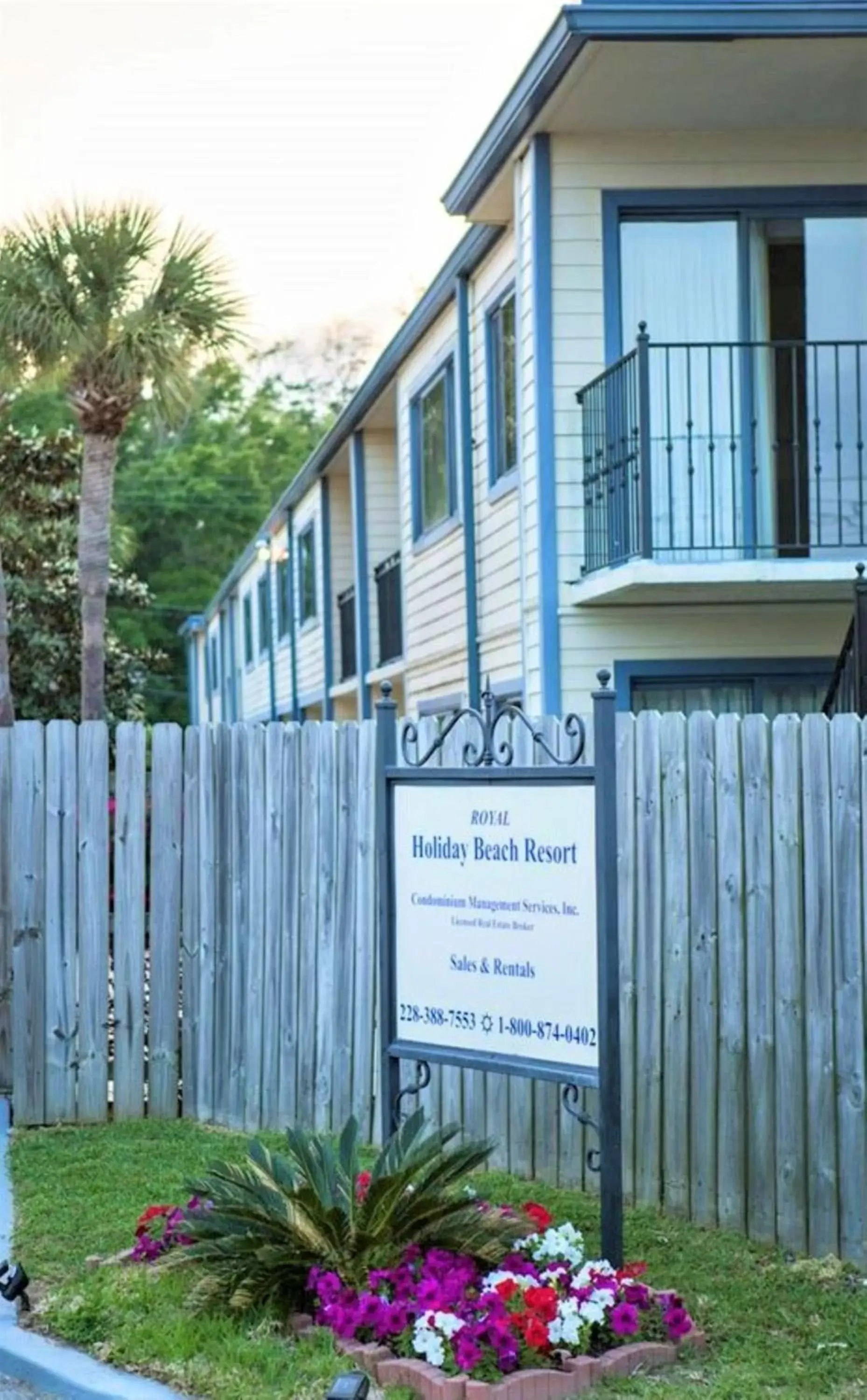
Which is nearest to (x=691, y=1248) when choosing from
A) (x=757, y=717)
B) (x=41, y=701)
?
(x=757, y=717)

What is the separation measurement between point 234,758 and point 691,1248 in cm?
371

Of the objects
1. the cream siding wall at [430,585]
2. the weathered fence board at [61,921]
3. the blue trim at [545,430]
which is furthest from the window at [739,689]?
the weathered fence board at [61,921]

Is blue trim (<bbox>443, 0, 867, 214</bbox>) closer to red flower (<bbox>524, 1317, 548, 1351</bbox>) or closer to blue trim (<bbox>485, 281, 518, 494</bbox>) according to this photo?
blue trim (<bbox>485, 281, 518, 494</bbox>)

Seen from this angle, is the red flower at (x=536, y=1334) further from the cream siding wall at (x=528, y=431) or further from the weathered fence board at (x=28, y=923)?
the cream siding wall at (x=528, y=431)

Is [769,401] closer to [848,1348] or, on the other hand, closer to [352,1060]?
[352,1060]

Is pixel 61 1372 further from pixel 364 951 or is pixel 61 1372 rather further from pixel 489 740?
pixel 364 951

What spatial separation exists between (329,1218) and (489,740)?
176 centimetres

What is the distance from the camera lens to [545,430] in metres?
13.0

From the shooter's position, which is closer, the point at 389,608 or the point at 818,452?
the point at 818,452

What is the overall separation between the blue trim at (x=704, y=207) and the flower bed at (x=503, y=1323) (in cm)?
798

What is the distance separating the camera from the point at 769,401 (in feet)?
42.8

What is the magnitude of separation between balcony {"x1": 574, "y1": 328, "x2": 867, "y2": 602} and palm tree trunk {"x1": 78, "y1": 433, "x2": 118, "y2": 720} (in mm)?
8792

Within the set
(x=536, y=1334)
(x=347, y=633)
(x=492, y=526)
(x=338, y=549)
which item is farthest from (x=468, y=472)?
(x=338, y=549)

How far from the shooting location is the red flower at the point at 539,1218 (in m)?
6.40
